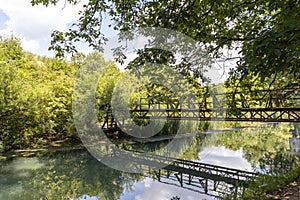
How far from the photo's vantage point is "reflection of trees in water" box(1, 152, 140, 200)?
21.5 feet

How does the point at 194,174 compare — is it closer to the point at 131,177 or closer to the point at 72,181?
the point at 131,177

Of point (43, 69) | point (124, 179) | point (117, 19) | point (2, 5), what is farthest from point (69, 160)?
point (43, 69)

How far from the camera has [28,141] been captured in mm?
13281

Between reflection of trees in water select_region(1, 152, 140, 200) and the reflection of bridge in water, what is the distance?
3.85 ft

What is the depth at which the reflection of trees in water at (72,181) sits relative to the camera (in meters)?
6.57

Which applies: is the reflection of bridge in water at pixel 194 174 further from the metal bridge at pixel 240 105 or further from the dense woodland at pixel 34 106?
the dense woodland at pixel 34 106

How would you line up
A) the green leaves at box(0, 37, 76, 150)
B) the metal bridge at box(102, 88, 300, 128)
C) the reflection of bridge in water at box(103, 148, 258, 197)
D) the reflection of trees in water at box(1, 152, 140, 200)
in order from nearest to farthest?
the metal bridge at box(102, 88, 300, 128)
the reflection of trees in water at box(1, 152, 140, 200)
the reflection of bridge in water at box(103, 148, 258, 197)
the green leaves at box(0, 37, 76, 150)

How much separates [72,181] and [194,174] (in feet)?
13.7

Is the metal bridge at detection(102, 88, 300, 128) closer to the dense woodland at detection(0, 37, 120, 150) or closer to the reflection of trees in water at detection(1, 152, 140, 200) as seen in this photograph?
the dense woodland at detection(0, 37, 120, 150)

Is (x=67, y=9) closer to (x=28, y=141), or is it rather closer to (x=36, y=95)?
(x=36, y=95)

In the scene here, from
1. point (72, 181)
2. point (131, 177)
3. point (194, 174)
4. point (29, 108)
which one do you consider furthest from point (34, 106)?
point (194, 174)

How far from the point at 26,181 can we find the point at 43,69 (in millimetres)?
16582

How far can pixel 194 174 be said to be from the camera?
8516 millimetres

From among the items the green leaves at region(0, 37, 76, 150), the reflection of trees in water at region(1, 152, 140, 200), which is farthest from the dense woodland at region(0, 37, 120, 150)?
Answer: the reflection of trees in water at region(1, 152, 140, 200)
